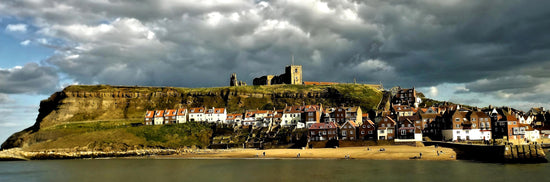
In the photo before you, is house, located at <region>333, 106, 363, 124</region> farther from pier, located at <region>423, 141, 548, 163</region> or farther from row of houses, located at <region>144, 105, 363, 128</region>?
pier, located at <region>423, 141, 548, 163</region>

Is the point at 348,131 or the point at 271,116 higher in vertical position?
the point at 271,116

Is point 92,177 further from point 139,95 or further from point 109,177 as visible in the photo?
point 139,95

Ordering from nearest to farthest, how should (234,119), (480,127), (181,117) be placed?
(480,127) < (234,119) < (181,117)

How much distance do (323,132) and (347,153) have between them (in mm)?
14971

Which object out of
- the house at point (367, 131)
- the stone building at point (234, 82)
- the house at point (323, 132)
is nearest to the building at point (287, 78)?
the stone building at point (234, 82)

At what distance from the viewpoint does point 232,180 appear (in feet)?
164

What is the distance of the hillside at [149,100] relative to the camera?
127 m

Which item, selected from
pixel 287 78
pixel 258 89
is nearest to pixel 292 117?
pixel 258 89

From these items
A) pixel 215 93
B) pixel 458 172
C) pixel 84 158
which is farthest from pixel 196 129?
pixel 458 172

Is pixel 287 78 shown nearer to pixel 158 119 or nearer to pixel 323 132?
pixel 158 119

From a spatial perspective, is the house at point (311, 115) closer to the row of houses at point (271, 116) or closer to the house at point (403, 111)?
the row of houses at point (271, 116)

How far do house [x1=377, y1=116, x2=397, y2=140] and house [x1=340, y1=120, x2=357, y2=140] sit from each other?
5.35 metres

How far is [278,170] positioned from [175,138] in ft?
163

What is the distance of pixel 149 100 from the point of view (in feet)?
463
